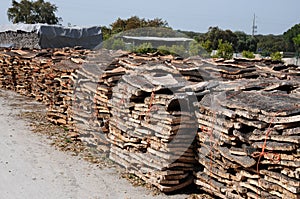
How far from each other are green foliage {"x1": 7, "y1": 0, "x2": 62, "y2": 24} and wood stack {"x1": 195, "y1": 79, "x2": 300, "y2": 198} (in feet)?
142

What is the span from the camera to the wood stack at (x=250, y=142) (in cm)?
470

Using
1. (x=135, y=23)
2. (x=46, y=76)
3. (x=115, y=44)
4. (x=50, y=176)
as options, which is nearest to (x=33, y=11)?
(x=135, y=23)

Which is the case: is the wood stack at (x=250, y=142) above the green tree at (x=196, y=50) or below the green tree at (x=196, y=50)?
below

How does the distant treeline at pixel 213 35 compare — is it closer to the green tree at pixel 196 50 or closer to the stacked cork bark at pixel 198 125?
the green tree at pixel 196 50

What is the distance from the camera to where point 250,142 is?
16.8 ft

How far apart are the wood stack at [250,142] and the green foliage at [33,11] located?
43.3 m

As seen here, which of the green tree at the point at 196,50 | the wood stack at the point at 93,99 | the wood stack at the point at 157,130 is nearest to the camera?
the wood stack at the point at 157,130

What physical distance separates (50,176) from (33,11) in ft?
141

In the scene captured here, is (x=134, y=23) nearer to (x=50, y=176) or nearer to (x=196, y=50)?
(x=196, y=50)

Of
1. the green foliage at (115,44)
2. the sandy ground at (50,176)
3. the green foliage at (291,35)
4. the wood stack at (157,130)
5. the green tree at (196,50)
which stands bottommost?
the sandy ground at (50,176)

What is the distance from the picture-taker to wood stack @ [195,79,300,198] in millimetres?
4703

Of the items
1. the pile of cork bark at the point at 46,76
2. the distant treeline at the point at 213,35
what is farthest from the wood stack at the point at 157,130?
the distant treeline at the point at 213,35

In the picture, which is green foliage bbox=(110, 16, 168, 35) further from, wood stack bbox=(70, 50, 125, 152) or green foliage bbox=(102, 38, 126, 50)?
wood stack bbox=(70, 50, 125, 152)

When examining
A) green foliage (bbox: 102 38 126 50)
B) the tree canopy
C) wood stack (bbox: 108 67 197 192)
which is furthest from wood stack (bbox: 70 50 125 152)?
the tree canopy
